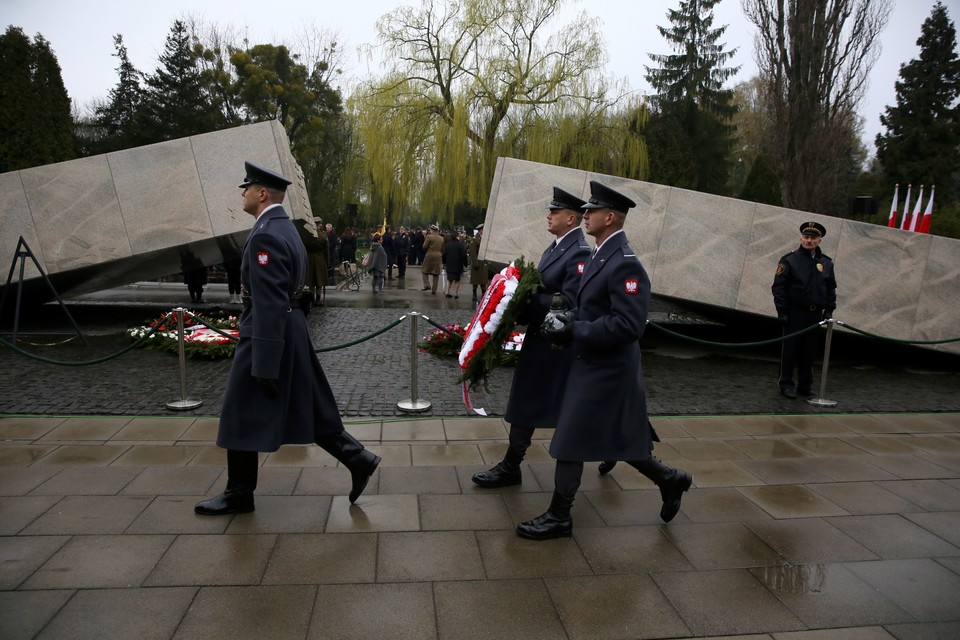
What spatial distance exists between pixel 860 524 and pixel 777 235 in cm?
672

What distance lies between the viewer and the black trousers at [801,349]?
298 inches

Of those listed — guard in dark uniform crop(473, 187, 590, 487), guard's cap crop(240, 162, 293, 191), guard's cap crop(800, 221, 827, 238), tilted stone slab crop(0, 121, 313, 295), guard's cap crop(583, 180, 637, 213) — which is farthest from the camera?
tilted stone slab crop(0, 121, 313, 295)

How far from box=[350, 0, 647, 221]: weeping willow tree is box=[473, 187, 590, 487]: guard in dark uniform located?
20459 millimetres

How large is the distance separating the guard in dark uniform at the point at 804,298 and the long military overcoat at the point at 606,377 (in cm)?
460

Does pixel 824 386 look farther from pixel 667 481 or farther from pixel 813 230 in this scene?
pixel 667 481

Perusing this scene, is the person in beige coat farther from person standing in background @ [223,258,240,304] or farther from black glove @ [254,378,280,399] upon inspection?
black glove @ [254,378,280,399]

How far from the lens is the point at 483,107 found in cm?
2484

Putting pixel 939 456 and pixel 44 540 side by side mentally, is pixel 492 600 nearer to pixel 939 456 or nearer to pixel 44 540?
pixel 44 540

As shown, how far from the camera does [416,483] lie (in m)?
4.65

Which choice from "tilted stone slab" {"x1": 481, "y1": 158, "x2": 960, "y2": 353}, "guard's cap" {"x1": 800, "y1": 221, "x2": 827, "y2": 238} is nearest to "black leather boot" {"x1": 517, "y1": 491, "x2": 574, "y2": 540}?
"guard's cap" {"x1": 800, "y1": 221, "x2": 827, "y2": 238}

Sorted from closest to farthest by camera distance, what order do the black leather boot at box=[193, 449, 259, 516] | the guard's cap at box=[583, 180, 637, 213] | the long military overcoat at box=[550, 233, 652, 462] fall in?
the long military overcoat at box=[550, 233, 652, 462] < the guard's cap at box=[583, 180, 637, 213] < the black leather boot at box=[193, 449, 259, 516]

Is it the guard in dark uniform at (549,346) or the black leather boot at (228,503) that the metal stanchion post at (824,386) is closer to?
the guard in dark uniform at (549,346)

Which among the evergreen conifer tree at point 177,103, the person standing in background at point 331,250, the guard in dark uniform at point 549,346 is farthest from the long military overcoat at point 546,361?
the evergreen conifer tree at point 177,103

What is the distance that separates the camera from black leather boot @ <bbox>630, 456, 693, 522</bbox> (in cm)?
393
